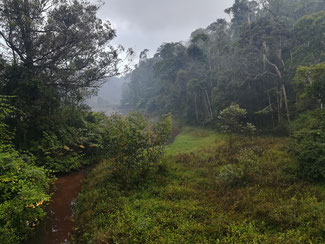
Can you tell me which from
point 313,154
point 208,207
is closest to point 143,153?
point 208,207

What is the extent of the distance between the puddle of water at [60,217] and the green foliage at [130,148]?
7.67ft

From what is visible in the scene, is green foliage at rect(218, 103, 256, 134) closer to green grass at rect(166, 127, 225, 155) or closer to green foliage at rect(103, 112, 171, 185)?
green grass at rect(166, 127, 225, 155)

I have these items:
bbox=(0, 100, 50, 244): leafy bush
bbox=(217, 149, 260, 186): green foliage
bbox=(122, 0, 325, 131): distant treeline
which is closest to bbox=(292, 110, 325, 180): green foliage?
bbox=(217, 149, 260, 186): green foliage

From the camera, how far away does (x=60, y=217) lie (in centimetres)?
746

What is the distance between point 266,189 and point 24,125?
13.3m

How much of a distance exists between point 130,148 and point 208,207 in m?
3.83

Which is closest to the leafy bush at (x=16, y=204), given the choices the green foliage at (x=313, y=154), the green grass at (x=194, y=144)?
the green foliage at (x=313, y=154)

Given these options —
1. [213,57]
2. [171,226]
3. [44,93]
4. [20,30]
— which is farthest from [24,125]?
[213,57]

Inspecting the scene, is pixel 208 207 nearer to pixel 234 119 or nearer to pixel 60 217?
pixel 60 217

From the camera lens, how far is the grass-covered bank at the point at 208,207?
5414mm

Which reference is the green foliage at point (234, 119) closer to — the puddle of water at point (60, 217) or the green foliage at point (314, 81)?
the green foliage at point (314, 81)

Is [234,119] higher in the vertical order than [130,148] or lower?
lower

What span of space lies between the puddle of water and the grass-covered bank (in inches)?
17.0

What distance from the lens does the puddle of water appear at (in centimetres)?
626
